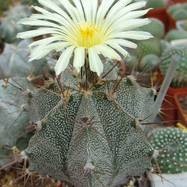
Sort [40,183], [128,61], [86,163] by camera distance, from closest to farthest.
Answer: [86,163] < [40,183] < [128,61]

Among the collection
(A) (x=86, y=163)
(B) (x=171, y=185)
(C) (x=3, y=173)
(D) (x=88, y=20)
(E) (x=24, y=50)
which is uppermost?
(D) (x=88, y=20)

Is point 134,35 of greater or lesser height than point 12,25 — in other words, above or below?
above

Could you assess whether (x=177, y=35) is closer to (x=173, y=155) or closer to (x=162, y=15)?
(x=162, y=15)

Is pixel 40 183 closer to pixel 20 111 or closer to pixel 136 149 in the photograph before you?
pixel 20 111

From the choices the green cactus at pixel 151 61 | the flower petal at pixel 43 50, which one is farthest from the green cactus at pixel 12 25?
the flower petal at pixel 43 50

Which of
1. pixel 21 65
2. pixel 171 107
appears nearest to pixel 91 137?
pixel 21 65

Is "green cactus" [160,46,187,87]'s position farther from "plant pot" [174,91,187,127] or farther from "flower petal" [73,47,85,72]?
"flower petal" [73,47,85,72]

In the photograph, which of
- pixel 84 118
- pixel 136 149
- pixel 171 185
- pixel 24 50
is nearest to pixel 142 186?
pixel 171 185
